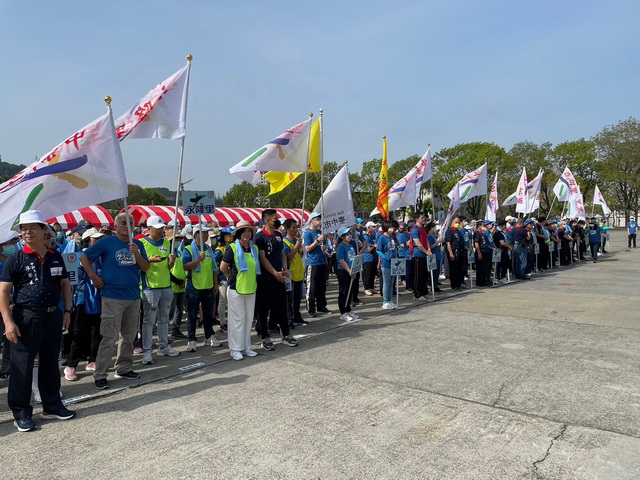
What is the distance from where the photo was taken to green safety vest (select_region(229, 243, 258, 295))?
6457mm

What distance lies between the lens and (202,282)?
23.6 feet

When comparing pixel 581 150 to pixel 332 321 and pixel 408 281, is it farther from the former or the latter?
pixel 332 321

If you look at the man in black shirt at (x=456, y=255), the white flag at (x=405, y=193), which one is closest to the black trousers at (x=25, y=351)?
the man in black shirt at (x=456, y=255)

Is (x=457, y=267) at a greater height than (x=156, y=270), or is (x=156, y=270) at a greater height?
(x=156, y=270)

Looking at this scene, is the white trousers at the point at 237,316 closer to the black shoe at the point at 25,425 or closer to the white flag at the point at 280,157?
the black shoe at the point at 25,425

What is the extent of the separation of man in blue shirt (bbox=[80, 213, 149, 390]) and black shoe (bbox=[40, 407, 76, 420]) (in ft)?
2.65

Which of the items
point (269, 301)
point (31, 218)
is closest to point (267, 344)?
point (269, 301)

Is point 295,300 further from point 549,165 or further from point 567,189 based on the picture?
point 549,165

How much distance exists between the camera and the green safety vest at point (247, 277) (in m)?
6.46

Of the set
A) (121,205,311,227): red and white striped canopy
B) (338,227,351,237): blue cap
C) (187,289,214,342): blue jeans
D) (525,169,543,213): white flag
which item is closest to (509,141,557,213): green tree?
(121,205,311,227): red and white striped canopy

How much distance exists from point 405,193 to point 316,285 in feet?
19.5

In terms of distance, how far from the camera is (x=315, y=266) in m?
9.50

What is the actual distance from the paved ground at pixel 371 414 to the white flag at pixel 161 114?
325 cm

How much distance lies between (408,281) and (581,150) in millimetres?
50190
